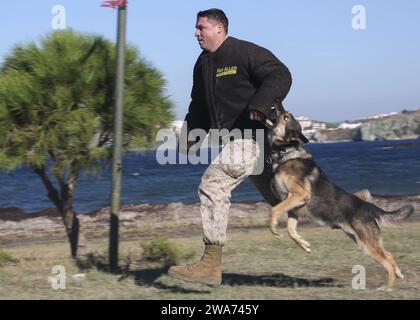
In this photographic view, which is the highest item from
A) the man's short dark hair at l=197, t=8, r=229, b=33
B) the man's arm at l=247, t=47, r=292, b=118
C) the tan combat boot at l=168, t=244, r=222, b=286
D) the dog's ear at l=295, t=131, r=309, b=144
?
the man's short dark hair at l=197, t=8, r=229, b=33

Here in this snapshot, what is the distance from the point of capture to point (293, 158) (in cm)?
665

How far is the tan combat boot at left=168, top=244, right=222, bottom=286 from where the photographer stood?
6.30 meters

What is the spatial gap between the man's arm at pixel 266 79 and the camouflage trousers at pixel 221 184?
17.5 inches

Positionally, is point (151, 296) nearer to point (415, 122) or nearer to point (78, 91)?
point (78, 91)

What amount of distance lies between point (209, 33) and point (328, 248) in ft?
14.5

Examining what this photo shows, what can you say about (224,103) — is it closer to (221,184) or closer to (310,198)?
(221,184)

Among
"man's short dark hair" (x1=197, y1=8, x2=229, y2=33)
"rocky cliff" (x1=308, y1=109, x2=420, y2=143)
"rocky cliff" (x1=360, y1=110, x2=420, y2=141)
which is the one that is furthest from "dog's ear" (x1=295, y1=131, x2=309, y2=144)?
"rocky cliff" (x1=360, y1=110, x2=420, y2=141)

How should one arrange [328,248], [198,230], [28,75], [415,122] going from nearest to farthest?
[28,75], [328,248], [198,230], [415,122]

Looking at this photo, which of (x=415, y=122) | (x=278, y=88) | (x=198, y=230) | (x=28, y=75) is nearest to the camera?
(x=278, y=88)

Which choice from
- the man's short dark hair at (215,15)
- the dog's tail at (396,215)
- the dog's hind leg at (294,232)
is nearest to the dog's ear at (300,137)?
the dog's hind leg at (294,232)

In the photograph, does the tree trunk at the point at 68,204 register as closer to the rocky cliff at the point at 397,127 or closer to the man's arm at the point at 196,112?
the man's arm at the point at 196,112

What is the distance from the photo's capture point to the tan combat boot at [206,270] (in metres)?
6.30

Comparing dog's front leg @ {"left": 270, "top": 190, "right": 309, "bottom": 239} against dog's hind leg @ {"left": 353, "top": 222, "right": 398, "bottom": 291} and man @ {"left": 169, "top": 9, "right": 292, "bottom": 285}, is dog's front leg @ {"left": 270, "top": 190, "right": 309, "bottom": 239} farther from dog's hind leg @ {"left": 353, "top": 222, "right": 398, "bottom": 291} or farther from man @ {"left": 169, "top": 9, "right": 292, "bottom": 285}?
dog's hind leg @ {"left": 353, "top": 222, "right": 398, "bottom": 291}

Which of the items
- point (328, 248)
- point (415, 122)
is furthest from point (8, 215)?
point (415, 122)
